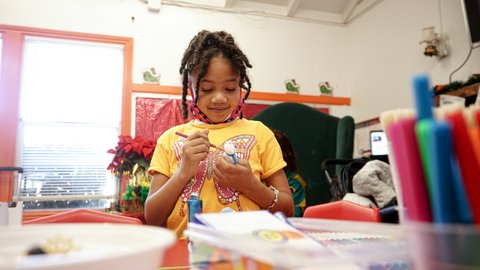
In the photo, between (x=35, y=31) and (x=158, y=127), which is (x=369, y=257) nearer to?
(x=158, y=127)

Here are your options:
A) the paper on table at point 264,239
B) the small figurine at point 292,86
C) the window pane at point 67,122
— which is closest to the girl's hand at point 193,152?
the paper on table at point 264,239

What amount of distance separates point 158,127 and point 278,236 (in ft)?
9.95

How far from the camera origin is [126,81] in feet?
10.6

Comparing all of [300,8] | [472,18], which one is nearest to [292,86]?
[300,8]

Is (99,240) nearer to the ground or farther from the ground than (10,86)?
nearer to the ground

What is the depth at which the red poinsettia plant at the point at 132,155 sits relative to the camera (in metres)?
1.89

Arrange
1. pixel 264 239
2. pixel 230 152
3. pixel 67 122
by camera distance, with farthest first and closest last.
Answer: pixel 67 122, pixel 230 152, pixel 264 239

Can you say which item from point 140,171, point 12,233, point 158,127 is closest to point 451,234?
point 12,233

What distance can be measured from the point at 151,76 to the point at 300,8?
68.4 inches

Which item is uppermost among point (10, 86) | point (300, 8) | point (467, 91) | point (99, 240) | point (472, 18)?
point (300, 8)

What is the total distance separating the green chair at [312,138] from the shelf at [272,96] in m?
1.32

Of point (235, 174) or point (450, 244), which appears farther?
point (235, 174)

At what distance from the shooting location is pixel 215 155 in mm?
924

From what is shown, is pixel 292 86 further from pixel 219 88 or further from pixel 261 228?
pixel 261 228
